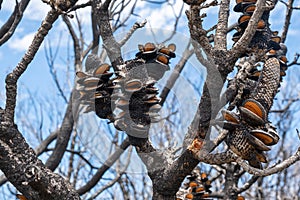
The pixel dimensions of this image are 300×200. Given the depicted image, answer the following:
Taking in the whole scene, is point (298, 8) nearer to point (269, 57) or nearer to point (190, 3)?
point (269, 57)

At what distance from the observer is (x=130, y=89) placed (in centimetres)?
159

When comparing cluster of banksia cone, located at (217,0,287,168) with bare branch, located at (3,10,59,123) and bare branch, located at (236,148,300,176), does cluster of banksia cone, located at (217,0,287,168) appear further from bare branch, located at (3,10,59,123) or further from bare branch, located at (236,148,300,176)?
bare branch, located at (3,10,59,123)

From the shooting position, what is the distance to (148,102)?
64.2 inches

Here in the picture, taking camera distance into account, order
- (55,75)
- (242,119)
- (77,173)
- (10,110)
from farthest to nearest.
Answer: (77,173), (55,75), (10,110), (242,119)

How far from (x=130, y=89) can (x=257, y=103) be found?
17.6 inches

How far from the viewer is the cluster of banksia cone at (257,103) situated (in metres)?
1.34

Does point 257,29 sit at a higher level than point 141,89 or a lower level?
higher

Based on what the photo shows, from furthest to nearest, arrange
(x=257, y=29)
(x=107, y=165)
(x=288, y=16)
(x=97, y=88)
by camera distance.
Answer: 1. (x=107, y=165)
2. (x=288, y=16)
3. (x=257, y=29)
4. (x=97, y=88)

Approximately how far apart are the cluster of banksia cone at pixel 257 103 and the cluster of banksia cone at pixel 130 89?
0.30m

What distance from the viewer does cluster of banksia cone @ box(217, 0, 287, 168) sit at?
1341 mm

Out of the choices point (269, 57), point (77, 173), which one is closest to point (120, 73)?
point (269, 57)

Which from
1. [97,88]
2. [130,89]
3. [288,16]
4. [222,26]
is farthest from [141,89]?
[288,16]

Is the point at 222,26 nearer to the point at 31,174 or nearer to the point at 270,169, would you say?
the point at 270,169

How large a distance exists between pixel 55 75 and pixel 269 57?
12.3ft
